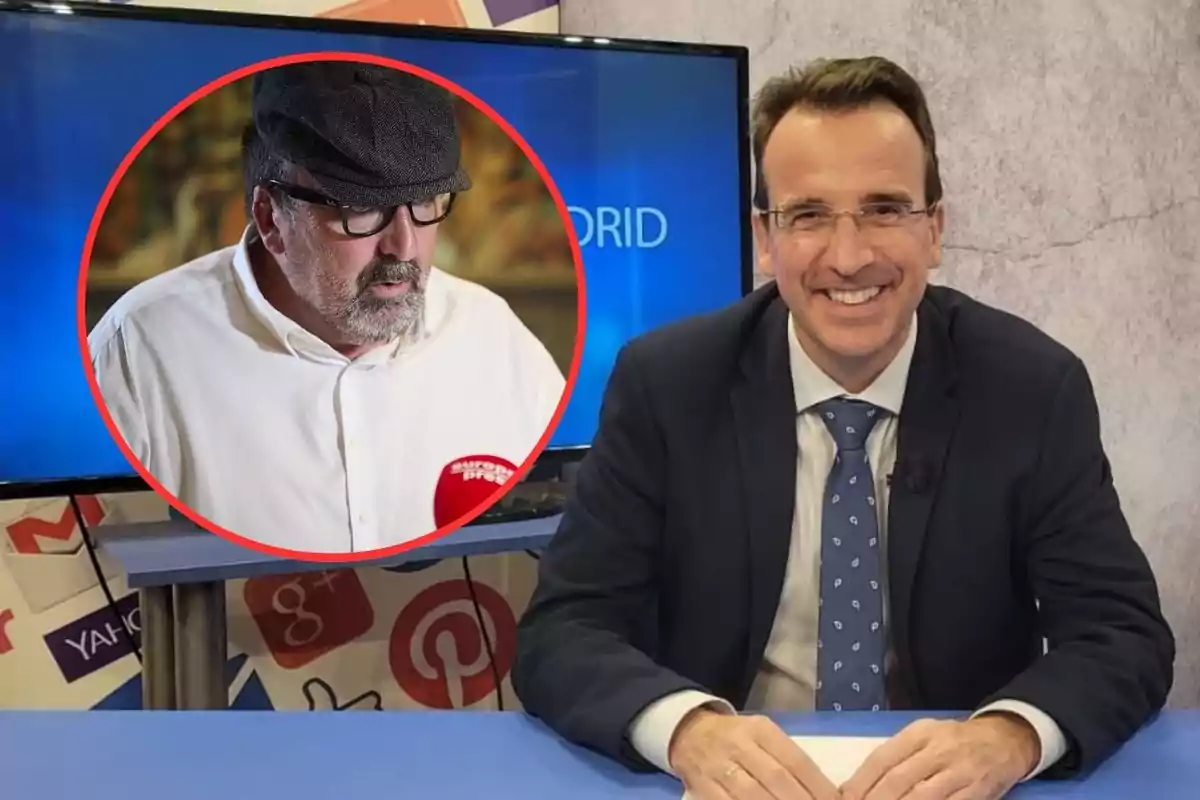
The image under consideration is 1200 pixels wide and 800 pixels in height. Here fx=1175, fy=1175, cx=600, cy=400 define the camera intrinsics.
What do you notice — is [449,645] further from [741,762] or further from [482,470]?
[741,762]

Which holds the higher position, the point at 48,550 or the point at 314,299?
the point at 314,299

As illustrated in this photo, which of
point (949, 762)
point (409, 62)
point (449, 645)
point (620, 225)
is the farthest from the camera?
point (449, 645)

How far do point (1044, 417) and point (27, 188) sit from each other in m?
1.24

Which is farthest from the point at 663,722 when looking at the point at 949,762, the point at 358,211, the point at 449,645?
the point at 449,645

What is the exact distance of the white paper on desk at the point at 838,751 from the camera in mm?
978

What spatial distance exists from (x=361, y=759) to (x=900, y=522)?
589 millimetres

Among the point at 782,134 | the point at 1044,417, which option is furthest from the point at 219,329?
the point at 1044,417

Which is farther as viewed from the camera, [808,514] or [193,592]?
[193,592]

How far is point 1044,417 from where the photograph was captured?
1.24 m

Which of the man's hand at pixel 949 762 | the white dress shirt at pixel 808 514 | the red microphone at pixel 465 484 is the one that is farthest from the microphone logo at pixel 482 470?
the man's hand at pixel 949 762

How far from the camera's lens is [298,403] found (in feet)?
5.04

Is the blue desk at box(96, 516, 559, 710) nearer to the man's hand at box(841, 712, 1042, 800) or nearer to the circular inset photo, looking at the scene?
the circular inset photo

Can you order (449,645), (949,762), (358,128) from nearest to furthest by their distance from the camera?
(949,762) → (358,128) → (449,645)

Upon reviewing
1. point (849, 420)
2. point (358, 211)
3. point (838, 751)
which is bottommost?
point (838, 751)
